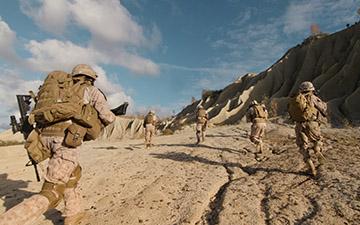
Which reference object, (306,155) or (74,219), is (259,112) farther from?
(74,219)

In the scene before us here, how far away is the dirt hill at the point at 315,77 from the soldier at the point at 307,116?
11747 mm

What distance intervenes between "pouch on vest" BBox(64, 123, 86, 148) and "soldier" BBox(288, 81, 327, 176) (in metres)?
4.68

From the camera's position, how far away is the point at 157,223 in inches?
188

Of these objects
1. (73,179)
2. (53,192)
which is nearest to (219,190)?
(73,179)

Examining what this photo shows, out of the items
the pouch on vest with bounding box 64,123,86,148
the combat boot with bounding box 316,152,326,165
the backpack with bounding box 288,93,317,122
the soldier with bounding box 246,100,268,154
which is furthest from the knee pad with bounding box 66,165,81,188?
the soldier with bounding box 246,100,268,154

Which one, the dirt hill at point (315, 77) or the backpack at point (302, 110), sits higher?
the dirt hill at point (315, 77)

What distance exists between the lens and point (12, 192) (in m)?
7.81

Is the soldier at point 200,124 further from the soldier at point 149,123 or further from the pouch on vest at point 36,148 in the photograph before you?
the pouch on vest at point 36,148

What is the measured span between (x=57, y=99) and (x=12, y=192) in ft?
16.1

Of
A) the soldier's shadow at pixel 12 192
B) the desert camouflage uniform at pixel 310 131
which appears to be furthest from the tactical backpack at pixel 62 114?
the desert camouflage uniform at pixel 310 131

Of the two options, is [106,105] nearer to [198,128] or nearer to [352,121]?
[198,128]

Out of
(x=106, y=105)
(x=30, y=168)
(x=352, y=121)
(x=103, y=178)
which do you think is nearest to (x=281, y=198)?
(x=106, y=105)

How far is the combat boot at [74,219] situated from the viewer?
445 centimetres

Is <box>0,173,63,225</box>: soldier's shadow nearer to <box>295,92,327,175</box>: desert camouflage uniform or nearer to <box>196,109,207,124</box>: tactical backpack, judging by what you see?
<box>295,92,327,175</box>: desert camouflage uniform
